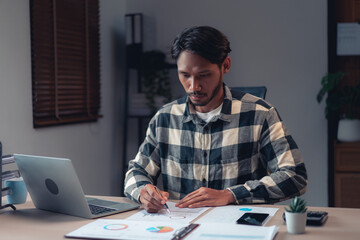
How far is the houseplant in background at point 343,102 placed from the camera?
3.33 m

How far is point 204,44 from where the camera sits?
5.69 feet

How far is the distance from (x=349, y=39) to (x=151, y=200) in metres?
2.56

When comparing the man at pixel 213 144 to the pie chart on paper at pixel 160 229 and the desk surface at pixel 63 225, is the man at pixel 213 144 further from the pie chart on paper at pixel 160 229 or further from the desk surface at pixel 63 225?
the pie chart on paper at pixel 160 229

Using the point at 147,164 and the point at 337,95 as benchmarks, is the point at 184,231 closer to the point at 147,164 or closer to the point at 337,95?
the point at 147,164

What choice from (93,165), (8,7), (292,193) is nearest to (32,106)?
(8,7)

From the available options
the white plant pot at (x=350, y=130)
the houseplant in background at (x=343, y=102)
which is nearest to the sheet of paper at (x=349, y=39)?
the houseplant in background at (x=343, y=102)

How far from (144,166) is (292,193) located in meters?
0.58

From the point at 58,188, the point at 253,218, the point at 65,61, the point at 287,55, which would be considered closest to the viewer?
the point at 253,218

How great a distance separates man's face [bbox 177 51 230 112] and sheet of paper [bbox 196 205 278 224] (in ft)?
1.39

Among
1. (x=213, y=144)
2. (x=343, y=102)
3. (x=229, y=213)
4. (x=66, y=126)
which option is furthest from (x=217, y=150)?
(x=343, y=102)

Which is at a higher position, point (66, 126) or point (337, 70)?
point (337, 70)

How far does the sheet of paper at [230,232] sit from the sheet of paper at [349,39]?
2613mm

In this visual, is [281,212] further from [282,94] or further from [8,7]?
[282,94]

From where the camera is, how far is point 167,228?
134cm
